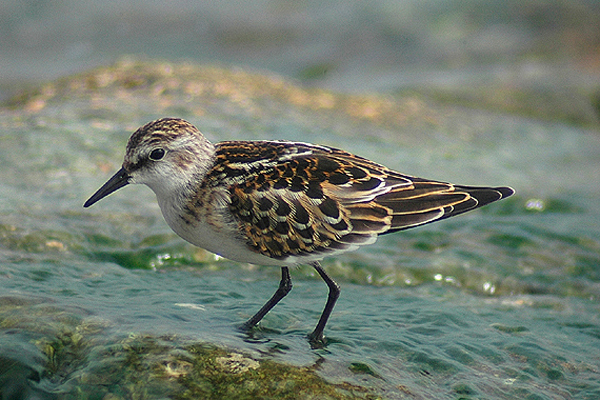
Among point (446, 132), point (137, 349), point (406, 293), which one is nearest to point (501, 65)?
point (446, 132)

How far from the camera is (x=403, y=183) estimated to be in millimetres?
5449

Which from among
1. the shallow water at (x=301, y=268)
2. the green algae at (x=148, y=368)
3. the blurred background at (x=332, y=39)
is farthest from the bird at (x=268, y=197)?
the blurred background at (x=332, y=39)

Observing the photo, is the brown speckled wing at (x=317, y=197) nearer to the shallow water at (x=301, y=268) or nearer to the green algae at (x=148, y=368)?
the shallow water at (x=301, y=268)

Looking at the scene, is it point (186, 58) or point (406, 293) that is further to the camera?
point (186, 58)

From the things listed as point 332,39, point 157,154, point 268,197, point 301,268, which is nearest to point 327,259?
point 301,268

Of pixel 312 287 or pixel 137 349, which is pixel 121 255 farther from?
pixel 137 349

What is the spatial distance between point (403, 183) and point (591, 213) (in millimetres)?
4200

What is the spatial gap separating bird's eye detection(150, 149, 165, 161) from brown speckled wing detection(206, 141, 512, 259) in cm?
35

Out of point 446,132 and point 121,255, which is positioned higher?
point 446,132

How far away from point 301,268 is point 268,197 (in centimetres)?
192

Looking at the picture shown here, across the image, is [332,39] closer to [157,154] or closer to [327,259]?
[327,259]

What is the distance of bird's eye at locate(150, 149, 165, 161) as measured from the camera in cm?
508

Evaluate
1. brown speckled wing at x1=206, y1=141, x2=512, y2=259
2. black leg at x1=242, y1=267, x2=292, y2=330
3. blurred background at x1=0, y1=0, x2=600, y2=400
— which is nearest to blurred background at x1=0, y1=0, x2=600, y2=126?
blurred background at x1=0, y1=0, x2=600, y2=400

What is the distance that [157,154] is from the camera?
5.10m
